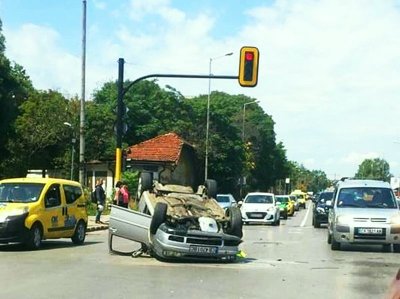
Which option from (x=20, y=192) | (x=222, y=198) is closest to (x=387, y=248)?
(x=20, y=192)

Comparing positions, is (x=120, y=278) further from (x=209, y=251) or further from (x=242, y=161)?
(x=242, y=161)

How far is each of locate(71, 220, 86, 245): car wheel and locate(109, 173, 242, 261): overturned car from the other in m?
3.81

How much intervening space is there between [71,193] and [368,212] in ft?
25.5

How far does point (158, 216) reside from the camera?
14.4 m

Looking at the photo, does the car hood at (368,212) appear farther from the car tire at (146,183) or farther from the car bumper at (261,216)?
the car bumper at (261,216)

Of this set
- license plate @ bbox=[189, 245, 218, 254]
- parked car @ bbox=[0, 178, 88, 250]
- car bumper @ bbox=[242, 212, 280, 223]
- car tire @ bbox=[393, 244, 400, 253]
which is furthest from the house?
license plate @ bbox=[189, 245, 218, 254]

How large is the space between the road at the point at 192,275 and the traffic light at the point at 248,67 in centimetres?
573

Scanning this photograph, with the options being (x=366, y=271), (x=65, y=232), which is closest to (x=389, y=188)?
(x=366, y=271)

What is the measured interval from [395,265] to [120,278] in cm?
632

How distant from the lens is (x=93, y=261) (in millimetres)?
14508

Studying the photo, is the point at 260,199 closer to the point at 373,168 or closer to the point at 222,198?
the point at 222,198

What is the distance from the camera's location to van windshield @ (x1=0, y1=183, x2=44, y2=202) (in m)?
17.5

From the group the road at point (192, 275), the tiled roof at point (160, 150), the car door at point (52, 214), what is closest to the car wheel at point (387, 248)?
the road at point (192, 275)

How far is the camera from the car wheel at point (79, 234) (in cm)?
1923
